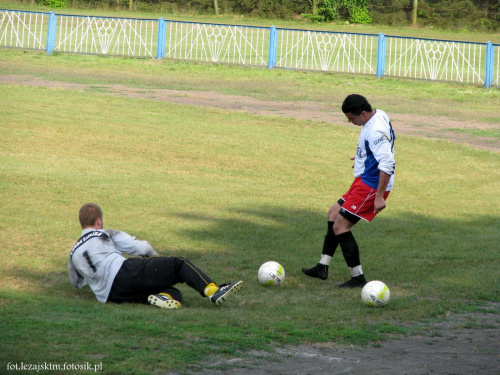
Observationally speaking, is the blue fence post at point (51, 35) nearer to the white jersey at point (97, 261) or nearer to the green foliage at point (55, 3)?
the green foliage at point (55, 3)

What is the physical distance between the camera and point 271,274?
7441mm

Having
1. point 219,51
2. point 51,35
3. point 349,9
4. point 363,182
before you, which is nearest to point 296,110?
point 219,51

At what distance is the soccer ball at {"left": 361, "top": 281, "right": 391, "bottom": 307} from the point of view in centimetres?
678

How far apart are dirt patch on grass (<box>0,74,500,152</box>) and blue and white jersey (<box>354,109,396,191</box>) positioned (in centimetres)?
1100

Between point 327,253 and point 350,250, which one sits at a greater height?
point 350,250

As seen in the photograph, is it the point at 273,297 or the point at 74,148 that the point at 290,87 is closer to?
the point at 74,148

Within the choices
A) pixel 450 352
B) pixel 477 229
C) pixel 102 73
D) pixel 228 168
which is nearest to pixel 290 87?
pixel 102 73

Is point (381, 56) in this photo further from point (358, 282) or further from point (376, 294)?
point (376, 294)

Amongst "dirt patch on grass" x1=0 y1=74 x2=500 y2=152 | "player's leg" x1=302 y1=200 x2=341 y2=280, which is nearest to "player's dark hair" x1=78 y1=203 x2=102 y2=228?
"player's leg" x1=302 y1=200 x2=341 y2=280

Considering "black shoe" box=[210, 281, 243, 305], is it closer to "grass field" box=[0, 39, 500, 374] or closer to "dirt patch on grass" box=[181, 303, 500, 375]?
"grass field" box=[0, 39, 500, 374]

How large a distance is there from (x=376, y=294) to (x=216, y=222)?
391 centimetres

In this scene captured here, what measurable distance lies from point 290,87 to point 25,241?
63.7ft

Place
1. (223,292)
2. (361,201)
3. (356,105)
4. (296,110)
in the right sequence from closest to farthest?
(223,292), (356,105), (361,201), (296,110)

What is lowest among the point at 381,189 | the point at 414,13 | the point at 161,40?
the point at 381,189
